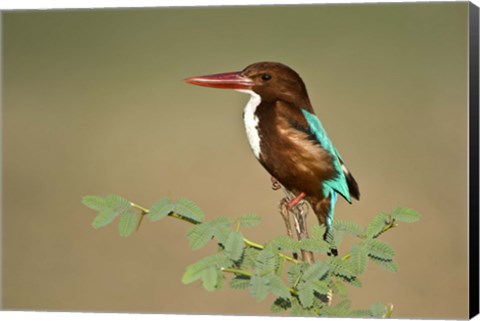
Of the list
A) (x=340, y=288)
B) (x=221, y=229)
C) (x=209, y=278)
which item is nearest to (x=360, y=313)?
(x=340, y=288)

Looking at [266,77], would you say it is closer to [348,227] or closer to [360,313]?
[348,227]

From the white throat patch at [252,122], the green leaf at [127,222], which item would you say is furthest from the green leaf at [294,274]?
the green leaf at [127,222]

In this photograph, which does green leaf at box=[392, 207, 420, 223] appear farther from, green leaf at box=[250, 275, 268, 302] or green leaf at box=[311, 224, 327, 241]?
green leaf at box=[250, 275, 268, 302]

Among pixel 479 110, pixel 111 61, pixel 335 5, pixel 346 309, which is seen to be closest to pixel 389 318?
pixel 346 309

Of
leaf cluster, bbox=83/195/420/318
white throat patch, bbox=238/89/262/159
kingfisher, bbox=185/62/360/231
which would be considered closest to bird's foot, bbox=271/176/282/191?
kingfisher, bbox=185/62/360/231

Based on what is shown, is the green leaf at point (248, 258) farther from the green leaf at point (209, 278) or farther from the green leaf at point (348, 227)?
the green leaf at point (348, 227)

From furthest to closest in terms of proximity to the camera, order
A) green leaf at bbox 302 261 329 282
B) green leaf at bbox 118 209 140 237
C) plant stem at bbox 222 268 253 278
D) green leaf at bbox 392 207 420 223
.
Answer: green leaf at bbox 392 207 420 223, green leaf at bbox 302 261 329 282, green leaf at bbox 118 209 140 237, plant stem at bbox 222 268 253 278
